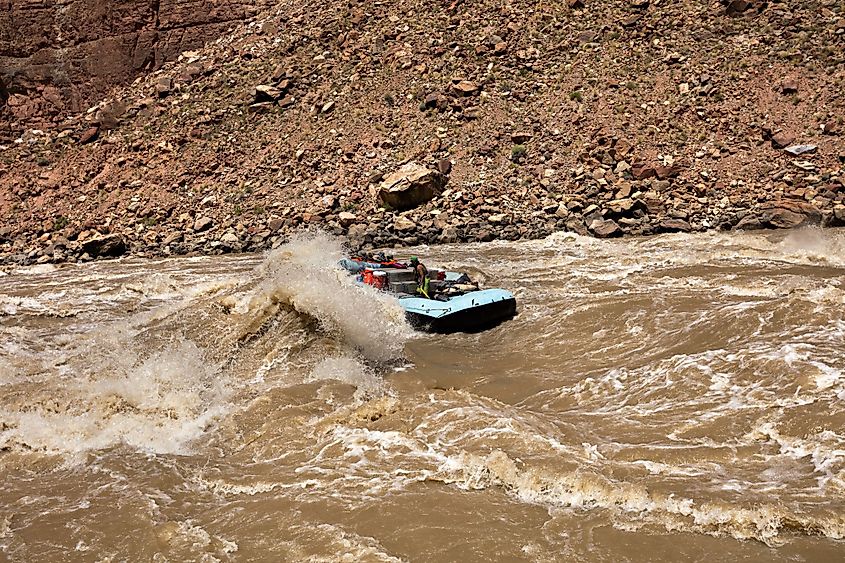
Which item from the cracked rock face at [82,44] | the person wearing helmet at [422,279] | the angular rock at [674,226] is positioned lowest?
the angular rock at [674,226]

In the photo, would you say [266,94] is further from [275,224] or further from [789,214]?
[789,214]

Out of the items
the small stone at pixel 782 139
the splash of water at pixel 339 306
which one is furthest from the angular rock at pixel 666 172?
the splash of water at pixel 339 306

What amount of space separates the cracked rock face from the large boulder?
1528 cm

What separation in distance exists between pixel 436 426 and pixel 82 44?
29.0 metres

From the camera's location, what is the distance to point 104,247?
63.9ft

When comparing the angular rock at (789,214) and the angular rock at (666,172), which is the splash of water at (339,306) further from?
the angular rock at (666,172)

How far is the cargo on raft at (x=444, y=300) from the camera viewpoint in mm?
10312

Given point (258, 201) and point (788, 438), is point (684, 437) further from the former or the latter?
point (258, 201)

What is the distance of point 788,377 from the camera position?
7102 mm

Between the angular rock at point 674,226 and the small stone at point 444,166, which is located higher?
the small stone at point 444,166

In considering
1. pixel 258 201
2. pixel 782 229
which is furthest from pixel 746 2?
pixel 258 201

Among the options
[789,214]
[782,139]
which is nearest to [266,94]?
[782,139]

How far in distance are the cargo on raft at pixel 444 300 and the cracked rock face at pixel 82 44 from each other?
2236cm

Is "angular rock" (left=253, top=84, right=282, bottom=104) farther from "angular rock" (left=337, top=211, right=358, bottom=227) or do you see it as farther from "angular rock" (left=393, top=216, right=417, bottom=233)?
"angular rock" (left=393, top=216, right=417, bottom=233)
